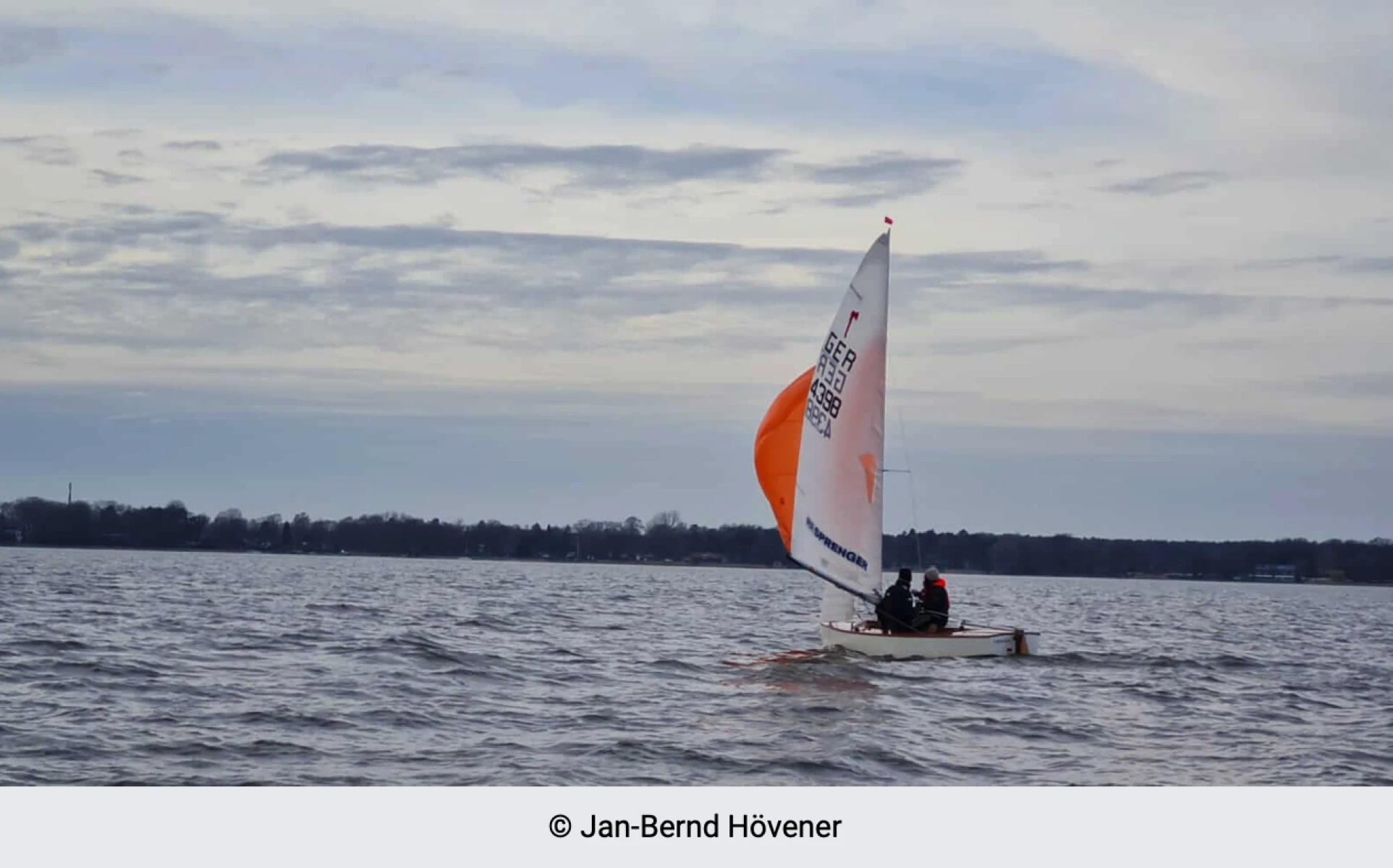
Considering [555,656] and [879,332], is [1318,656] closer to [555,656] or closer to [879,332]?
[879,332]

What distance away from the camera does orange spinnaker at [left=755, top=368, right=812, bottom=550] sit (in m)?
25.2

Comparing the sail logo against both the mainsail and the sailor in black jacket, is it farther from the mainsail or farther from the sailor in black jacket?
the sailor in black jacket

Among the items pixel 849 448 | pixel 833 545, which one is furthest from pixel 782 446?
pixel 833 545

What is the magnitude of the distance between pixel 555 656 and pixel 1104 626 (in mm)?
22170

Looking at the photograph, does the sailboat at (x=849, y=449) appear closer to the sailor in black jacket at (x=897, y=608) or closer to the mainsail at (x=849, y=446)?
the mainsail at (x=849, y=446)

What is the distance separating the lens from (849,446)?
23906 mm

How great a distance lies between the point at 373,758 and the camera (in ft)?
41.6

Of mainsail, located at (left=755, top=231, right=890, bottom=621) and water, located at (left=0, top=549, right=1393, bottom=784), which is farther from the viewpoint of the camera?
mainsail, located at (left=755, top=231, right=890, bottom=621)

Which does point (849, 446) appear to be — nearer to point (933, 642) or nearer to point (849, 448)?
point (849, 448)
